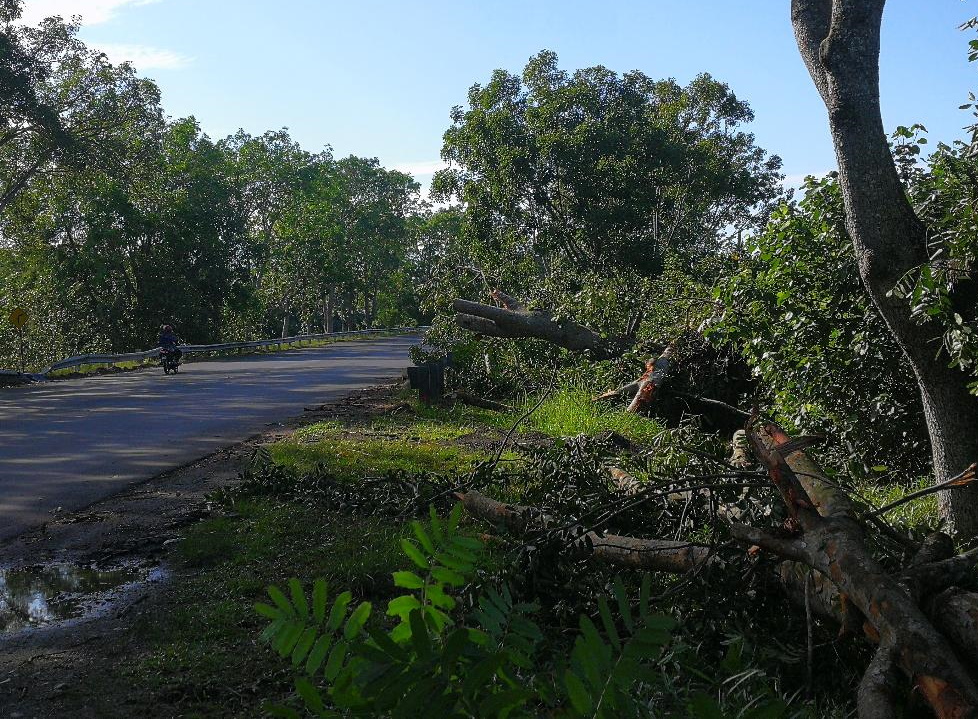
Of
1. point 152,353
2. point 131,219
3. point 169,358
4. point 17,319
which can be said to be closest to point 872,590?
point 169,358

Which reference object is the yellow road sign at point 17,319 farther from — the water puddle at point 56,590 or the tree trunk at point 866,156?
the tree trunk at point 866,156

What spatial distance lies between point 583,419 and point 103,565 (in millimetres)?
7589

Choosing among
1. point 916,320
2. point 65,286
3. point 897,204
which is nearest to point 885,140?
point 897,204

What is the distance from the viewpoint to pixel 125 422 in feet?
47.0

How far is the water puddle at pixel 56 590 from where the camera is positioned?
17.2ft

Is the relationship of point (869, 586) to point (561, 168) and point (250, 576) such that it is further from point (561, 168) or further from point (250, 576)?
point (561, 168)

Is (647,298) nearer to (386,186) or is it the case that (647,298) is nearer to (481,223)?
(481,223)

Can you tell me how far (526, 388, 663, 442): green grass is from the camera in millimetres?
11953

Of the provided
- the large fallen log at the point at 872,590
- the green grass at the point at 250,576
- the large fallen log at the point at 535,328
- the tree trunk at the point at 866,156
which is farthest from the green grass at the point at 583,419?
the large fallen log at the point at 872,590

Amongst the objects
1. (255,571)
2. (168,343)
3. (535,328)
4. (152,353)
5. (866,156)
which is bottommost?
(255,571)

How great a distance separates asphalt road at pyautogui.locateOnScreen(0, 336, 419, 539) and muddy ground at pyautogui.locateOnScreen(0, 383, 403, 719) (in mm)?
408

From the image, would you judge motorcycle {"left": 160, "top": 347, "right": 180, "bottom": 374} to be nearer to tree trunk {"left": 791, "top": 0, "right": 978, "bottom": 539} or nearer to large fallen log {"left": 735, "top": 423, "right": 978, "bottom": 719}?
tree trunk {"left": 791, "top": 0, "right": 978, "bottom": 539}

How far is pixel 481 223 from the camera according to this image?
2864cm

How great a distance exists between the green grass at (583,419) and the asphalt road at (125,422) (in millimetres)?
3957
